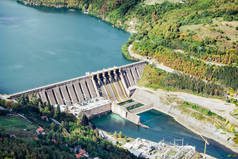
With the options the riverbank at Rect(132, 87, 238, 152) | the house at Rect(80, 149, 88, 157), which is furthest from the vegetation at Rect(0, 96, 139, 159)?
the riverbank at Rect(132, 87, 238, 152)

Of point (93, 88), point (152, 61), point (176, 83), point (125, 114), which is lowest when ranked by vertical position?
point (125, 114)

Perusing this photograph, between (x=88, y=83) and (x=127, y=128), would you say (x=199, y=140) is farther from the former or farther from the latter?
(x=88, y=83)

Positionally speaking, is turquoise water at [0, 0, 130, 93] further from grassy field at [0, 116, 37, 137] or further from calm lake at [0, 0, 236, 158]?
grassy field at [0, 116, 37, 137]

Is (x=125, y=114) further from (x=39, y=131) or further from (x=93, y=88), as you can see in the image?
(x=39, y=131)

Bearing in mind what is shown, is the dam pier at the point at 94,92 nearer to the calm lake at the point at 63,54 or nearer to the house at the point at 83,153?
the calm lake at the point at 63,54

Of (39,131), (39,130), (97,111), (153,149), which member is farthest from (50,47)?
(153,149)

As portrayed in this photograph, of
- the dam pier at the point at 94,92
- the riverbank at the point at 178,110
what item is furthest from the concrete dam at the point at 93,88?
the riverbank at the point at 178,110
